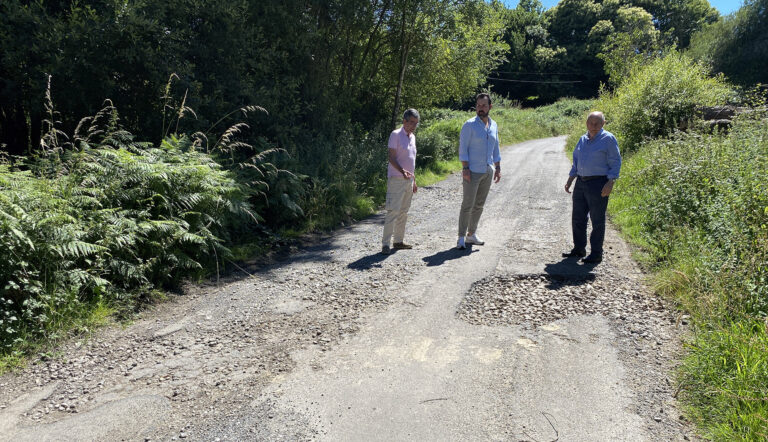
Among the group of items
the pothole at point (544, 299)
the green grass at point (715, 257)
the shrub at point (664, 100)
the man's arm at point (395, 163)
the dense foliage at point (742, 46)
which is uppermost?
the dense foliage at point (742, 46)

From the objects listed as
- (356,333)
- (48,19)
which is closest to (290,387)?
(356,333)

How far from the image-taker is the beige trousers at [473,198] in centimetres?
680

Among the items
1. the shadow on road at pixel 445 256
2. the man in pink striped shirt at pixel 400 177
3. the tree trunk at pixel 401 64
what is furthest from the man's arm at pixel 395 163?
the tree trunk at pixel 401 64

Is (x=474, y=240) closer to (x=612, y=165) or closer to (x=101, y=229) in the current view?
(x=612, y=165)

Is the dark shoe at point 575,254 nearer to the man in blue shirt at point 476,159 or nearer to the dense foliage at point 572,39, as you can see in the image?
the man in blue shirt at point 476,159

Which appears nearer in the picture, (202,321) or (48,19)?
(202,321)

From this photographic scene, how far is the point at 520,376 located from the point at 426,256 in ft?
10.6

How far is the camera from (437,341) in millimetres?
4098

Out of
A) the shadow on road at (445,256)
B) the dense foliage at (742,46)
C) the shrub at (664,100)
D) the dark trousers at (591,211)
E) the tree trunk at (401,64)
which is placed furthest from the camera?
the dense foliage at (742,46)

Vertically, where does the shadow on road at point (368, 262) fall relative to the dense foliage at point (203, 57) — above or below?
below

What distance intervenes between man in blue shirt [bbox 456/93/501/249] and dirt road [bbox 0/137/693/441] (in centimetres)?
100

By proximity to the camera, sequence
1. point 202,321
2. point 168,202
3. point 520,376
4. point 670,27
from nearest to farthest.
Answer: point 520,376 < point 202,321 < point 168,202 < point 670,27

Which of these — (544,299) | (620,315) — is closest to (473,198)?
(544,299)

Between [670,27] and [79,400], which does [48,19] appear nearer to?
[79,400]
